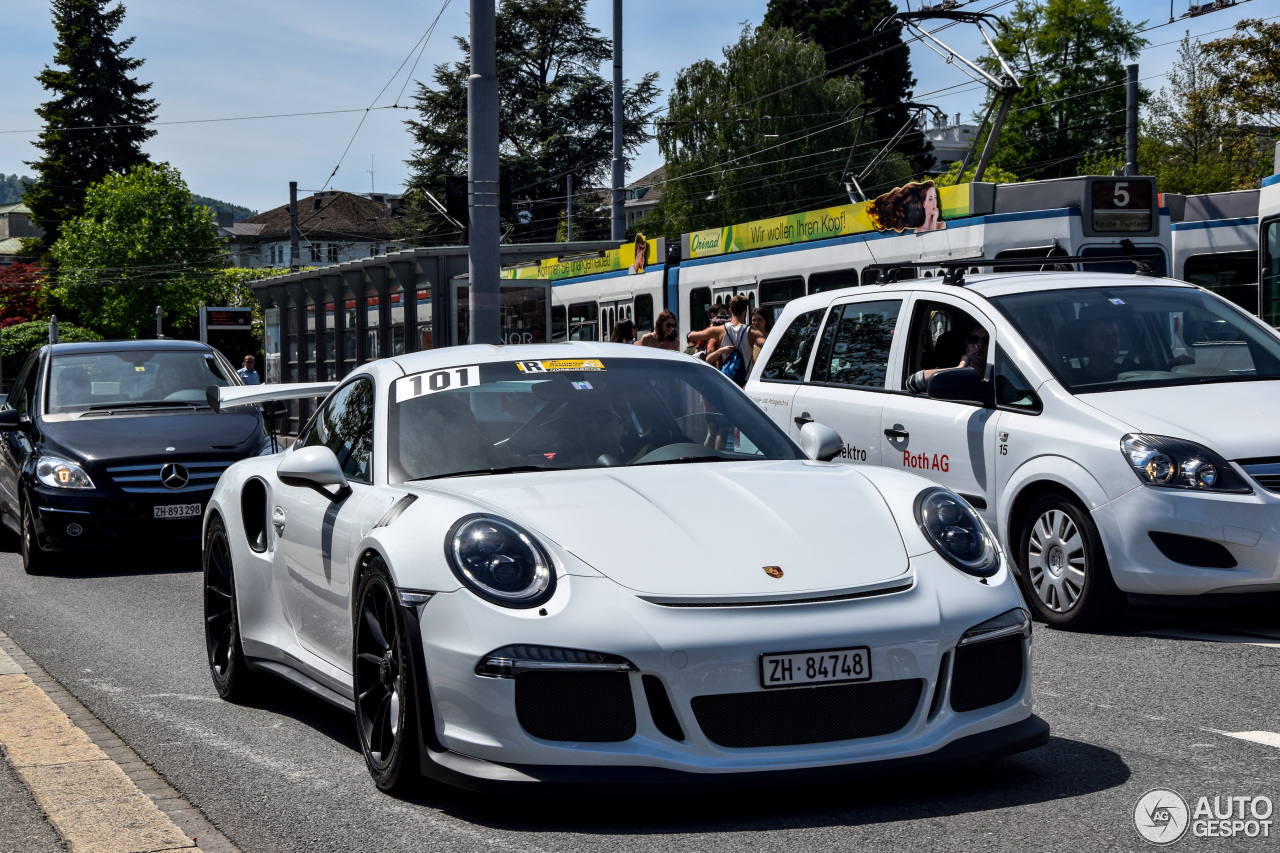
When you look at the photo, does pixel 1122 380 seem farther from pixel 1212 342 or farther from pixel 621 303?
pixel 621 303

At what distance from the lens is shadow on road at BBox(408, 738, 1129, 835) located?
12.9 feet

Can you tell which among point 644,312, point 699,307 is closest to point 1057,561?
point 699,307

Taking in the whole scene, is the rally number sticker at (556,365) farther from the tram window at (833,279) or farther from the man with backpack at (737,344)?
the tram window at (833,279)

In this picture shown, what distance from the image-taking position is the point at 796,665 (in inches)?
150

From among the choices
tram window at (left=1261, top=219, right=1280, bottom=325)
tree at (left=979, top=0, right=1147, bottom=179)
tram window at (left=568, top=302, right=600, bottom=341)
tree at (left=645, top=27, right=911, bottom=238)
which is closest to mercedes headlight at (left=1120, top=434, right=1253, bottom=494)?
tram window at (left=1261, top=219, right=1280, bottom=325)

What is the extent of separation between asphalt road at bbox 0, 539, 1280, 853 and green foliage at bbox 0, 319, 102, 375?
8150 centimetres

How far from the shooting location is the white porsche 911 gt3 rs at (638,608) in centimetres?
383

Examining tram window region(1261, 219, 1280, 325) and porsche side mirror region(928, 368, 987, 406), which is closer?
porsche side mirror region(928, 368, 987, 406)

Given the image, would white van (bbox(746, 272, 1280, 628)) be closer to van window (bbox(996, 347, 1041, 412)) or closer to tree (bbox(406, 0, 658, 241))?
van window (bbox(996, 347, 1041, 412))

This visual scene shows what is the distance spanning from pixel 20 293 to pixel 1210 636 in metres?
98.8

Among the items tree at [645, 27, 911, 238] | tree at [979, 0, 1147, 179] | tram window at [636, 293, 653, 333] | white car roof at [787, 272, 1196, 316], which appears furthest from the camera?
tree at [979, 0, 1147, 179]

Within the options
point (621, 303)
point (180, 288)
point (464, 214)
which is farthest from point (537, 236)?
point (464, 214)

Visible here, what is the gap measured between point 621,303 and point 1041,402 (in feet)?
53.5

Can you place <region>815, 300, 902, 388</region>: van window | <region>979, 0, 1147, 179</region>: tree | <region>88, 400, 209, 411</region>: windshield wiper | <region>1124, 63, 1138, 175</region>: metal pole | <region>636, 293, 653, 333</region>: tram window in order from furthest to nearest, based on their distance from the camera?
<region>979, 0, 1147, 179</region>: tree < <region>1124, 63, 1138, 175</region>: metal pole < <region>636, 293, 653, 333</region>: tram window < <region>88, 400, 209, 411</region>: windshield wiper < <region>815, 300, 902, 388</region>: van window
